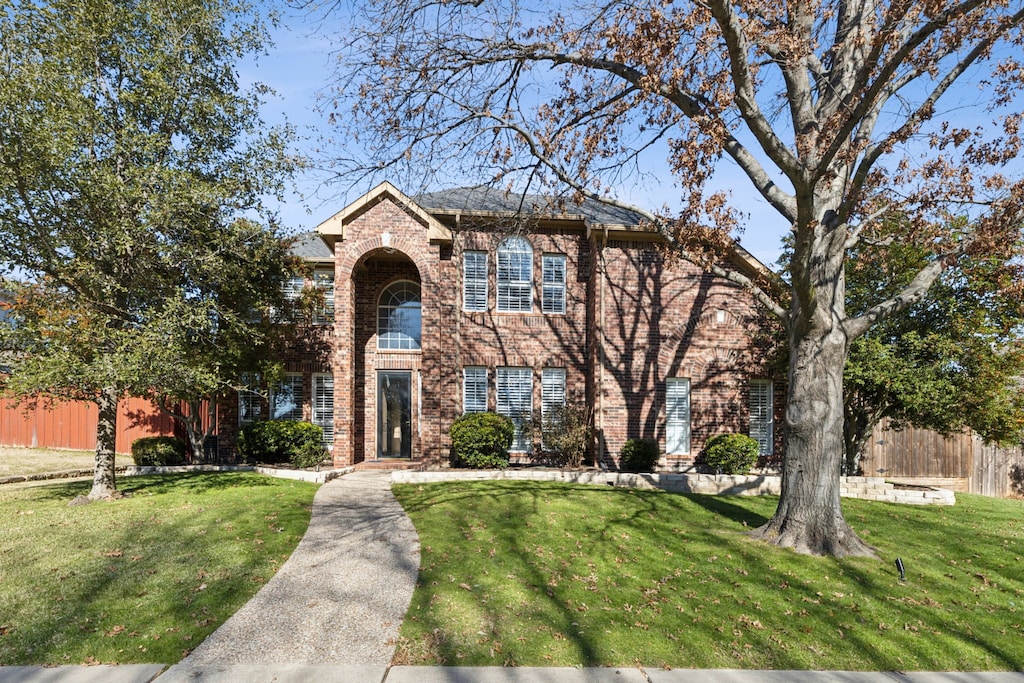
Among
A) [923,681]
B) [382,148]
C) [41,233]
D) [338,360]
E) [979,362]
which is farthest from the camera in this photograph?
[338,360]

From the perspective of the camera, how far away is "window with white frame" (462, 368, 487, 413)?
15.1 metres

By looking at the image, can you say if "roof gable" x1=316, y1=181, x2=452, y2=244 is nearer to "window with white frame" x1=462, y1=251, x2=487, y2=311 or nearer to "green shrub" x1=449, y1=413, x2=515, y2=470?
"window with white frame" x1=462, y1=251, x2=487, y2=311

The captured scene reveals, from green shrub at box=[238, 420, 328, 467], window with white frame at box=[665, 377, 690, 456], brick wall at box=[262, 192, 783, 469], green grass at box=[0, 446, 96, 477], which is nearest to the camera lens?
green shrub at box=[238, 420, 328, 467]

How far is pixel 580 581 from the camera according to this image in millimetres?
6719

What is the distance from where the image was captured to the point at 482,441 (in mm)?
13172

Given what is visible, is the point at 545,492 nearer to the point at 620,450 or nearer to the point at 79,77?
the point at 620,450

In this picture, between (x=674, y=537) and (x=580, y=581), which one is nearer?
(x=580, y=581)

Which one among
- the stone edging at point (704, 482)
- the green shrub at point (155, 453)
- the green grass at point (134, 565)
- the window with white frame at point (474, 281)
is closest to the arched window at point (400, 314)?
→ the window with white frame at point (474, 281)

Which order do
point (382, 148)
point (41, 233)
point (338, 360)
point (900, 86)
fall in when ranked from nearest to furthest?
1. point (900, 86)
2. point (382, 148)
3. point (41, 233)
4. point (338, 360)

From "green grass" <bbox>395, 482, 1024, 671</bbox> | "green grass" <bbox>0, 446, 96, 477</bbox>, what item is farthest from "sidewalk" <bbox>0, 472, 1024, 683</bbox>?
"green grass" <bbox>0, 446, 96, 477</bbox>

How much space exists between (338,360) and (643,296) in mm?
7775

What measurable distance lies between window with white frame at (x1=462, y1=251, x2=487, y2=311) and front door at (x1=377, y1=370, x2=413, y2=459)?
2575 mm

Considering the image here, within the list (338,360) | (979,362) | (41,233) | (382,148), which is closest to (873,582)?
(979,362)

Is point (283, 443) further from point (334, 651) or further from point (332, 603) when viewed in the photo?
point (334, 651)
